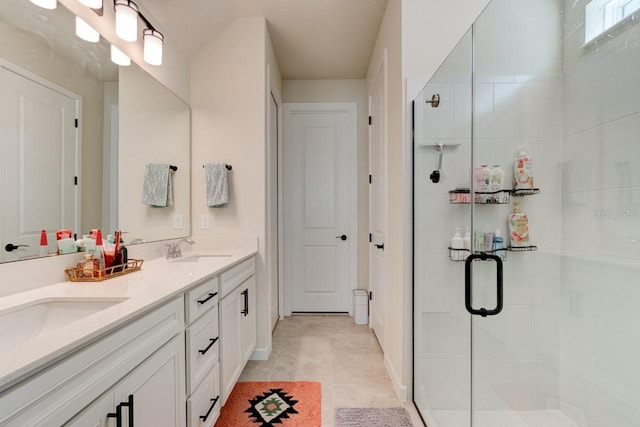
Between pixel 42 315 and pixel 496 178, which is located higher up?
pixel 496 178

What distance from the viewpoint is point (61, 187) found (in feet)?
4.18

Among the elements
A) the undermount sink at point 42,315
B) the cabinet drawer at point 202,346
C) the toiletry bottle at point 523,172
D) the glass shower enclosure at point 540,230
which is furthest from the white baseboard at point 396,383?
the undermount sink at point 42,315

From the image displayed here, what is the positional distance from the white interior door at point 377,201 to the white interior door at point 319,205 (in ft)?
1.18

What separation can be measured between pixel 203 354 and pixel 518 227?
1555 millimetres

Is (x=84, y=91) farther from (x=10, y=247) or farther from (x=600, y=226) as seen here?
(x=600, y=226)

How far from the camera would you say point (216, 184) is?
7.48ft

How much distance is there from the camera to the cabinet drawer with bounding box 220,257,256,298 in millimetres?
1646

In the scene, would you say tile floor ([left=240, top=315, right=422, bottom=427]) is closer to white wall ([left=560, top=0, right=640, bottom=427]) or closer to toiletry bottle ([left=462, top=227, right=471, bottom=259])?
white wall ([left=560, top=0, right=640, bottom=427])

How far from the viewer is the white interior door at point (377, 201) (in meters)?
2.48

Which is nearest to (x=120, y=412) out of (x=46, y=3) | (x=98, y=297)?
(x=98, y=297)

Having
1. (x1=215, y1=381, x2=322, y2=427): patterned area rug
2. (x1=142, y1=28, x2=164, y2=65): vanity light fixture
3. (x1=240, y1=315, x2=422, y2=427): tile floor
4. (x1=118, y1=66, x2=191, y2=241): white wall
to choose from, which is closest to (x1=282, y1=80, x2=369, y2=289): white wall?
(x1=240, y1=315, x2=422, y2=427): tile floor

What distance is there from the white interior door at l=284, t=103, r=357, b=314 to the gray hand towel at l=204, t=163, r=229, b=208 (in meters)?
1.11

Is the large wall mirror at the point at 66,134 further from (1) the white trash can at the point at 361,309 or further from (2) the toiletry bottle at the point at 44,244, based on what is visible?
(1) the white trash can at the point at 361,309

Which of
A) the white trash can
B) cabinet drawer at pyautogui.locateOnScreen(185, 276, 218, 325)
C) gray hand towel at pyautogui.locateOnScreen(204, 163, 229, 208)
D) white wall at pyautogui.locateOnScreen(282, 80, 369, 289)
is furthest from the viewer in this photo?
white wall at pyautogui.locateOnScreen(282, 80, 369, 289)
